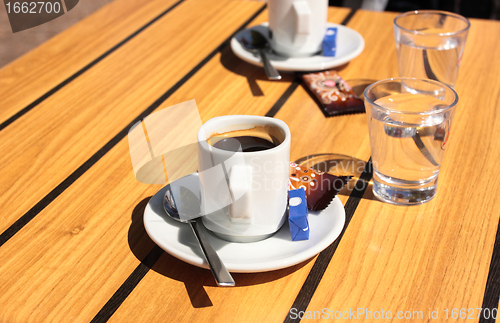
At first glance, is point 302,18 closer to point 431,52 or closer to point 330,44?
point 330,44

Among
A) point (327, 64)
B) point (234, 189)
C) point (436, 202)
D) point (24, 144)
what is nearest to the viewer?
point (234, 189)

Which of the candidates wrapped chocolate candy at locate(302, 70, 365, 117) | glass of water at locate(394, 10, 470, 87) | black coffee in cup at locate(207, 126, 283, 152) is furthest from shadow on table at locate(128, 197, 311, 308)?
glass of water at locate(394, 10, 470, 87)

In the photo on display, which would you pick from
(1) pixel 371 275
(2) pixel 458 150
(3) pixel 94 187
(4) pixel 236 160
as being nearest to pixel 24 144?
(3) pixel 94 187

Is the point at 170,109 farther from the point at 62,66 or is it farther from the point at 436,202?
the point at 436,202

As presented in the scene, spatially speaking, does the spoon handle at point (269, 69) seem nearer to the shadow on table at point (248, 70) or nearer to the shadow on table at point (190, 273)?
the shadow on table at point (248, 70)

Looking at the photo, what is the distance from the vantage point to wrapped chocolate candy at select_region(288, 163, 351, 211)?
553 mm

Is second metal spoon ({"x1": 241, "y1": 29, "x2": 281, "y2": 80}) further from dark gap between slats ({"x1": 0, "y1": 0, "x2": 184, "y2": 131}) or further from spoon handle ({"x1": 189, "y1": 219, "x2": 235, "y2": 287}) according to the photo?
spoon handle ({"x1": 189, "y1": 219, "x2": 235, "y2": 287})

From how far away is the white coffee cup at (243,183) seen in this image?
1.51 feet

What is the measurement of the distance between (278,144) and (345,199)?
16 centimetres

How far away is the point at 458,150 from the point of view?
70 cm

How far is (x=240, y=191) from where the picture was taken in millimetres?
448

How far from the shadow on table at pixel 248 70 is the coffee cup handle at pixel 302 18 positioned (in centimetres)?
8

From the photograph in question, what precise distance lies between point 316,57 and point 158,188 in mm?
479

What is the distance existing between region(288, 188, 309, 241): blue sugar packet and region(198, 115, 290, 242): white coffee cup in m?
0.01
